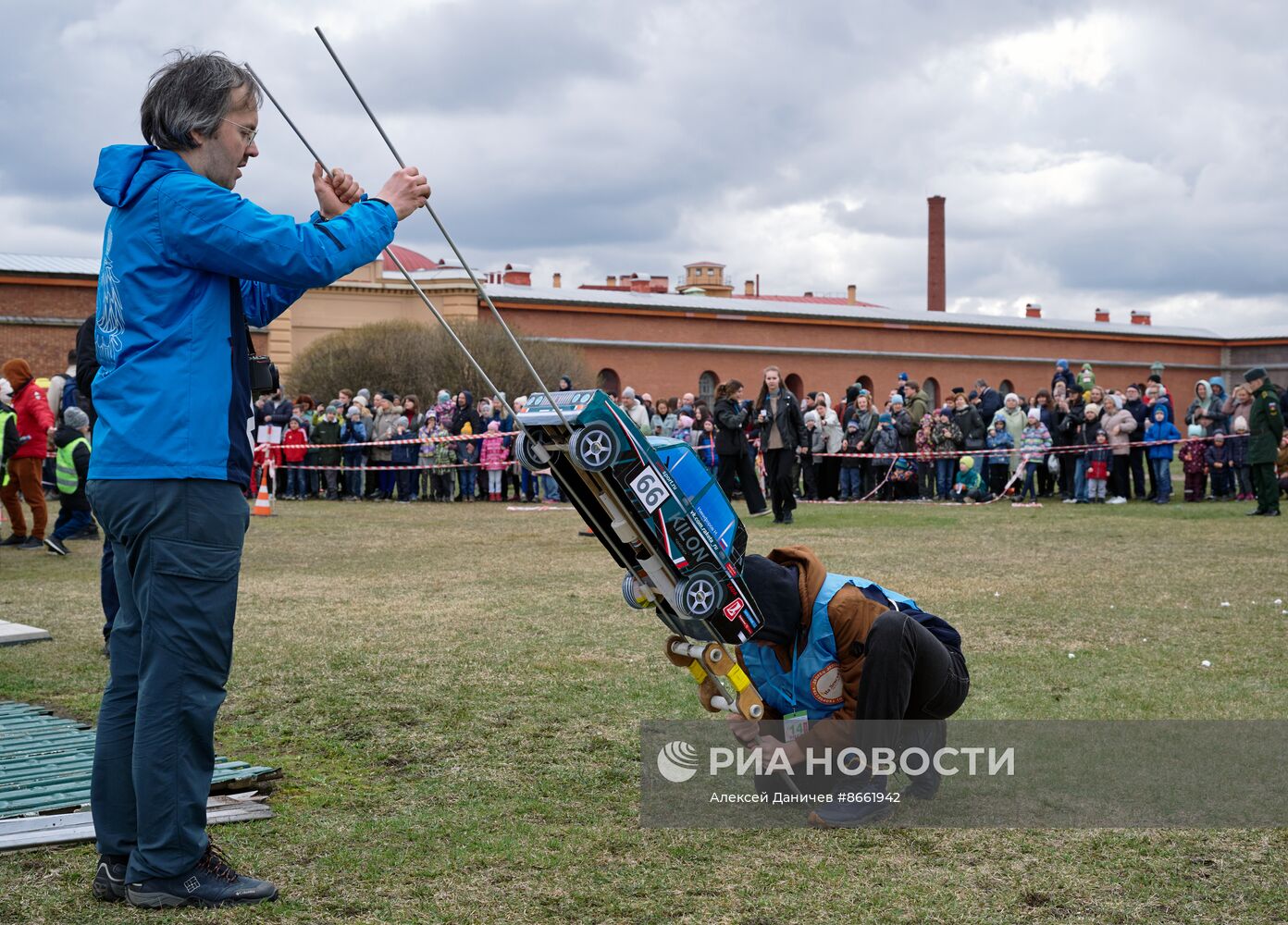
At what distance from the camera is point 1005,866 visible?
4277 mm

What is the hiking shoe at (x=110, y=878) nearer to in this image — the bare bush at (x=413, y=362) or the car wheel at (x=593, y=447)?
the car wheel at (x=593, y=447)

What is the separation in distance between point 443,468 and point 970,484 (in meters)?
9.82

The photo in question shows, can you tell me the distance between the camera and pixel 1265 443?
18297mm

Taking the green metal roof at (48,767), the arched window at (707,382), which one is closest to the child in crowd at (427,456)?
the green metal roof at (48,767)

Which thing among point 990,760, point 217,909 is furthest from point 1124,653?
point 217,909

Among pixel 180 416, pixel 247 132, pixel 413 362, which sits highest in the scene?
pixel 413 362

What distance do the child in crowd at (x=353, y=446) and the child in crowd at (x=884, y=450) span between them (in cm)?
1008

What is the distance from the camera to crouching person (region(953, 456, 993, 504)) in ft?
77.3

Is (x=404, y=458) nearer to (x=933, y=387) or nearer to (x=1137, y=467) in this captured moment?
(x=1137, y=467)

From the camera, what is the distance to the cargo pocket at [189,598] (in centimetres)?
373

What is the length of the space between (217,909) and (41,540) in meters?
13.9

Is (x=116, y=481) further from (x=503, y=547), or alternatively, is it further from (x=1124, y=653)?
(x=503, y=547)

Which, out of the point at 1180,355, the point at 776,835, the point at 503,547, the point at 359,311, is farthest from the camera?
the point at 1180,355

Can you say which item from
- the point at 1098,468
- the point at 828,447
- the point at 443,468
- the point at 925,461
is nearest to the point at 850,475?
the point at 828,447
